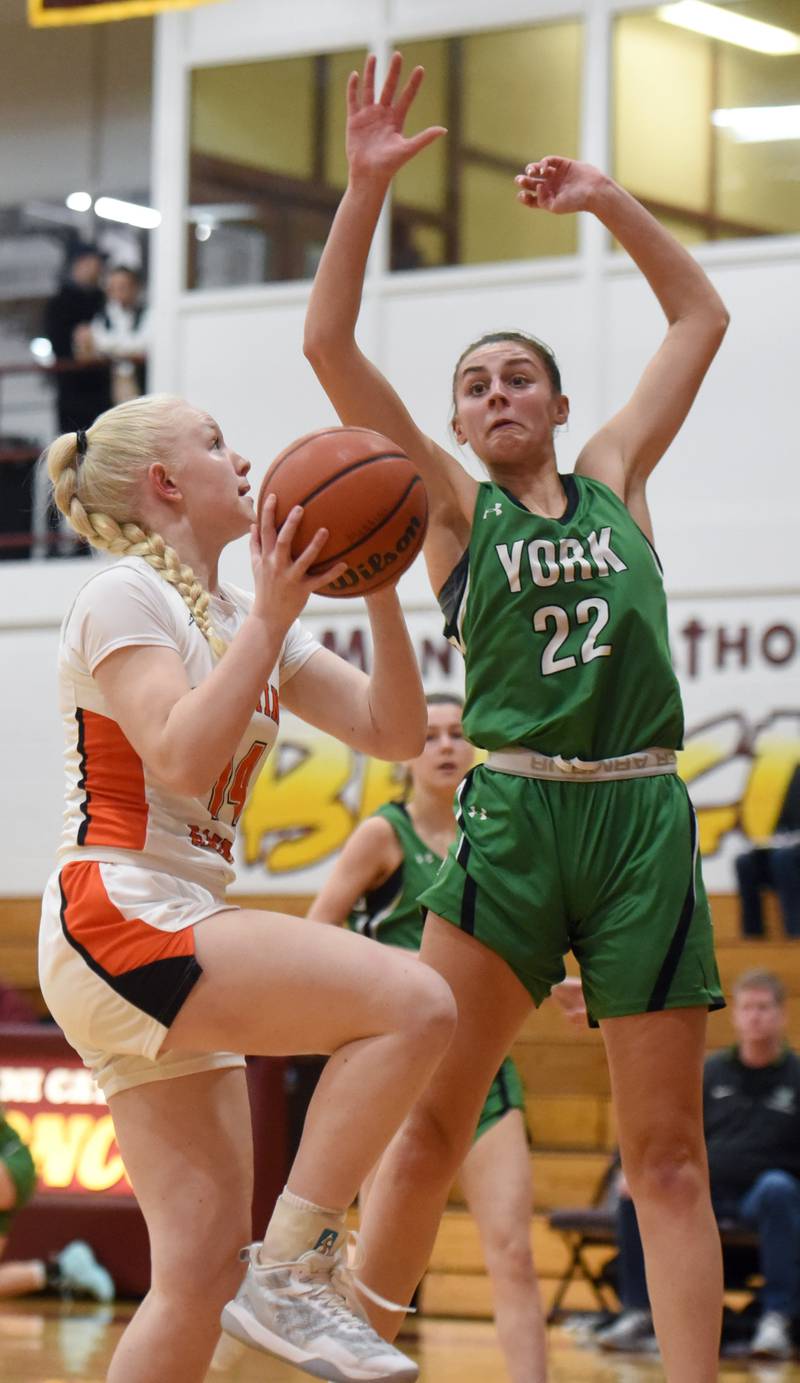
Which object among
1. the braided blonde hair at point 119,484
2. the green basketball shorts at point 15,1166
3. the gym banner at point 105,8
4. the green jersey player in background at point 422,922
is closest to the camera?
the braided blonde hair at point 119,484

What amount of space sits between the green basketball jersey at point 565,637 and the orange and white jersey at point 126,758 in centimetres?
58

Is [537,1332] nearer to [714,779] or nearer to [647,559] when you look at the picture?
[647,559]

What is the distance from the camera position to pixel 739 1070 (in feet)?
27.0

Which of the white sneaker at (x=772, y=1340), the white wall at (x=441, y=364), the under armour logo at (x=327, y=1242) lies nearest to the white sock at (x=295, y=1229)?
the under armour logo at (x=327, y=1242)

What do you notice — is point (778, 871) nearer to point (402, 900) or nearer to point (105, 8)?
point (402, 900)

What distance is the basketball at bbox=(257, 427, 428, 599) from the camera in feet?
10.3

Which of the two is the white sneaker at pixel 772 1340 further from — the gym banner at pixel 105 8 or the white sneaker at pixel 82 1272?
the gym banner at pixel 105 8

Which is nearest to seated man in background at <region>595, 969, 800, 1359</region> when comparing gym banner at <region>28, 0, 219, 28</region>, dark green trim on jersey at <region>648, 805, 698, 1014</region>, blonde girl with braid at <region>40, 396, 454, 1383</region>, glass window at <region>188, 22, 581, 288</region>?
dark green trim on jersey at <region>648, 805, 698, 1014</region>

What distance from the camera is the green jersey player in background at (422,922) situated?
17.2ft

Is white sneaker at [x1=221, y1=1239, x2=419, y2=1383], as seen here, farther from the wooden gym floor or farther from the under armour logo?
the wooden gym floor

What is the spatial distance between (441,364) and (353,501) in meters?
9.95

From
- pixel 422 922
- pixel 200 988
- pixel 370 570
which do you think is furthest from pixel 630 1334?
pixel 370 570

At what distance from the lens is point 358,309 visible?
3.72 metres

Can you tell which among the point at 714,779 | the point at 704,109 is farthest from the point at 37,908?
the point at 704,109
